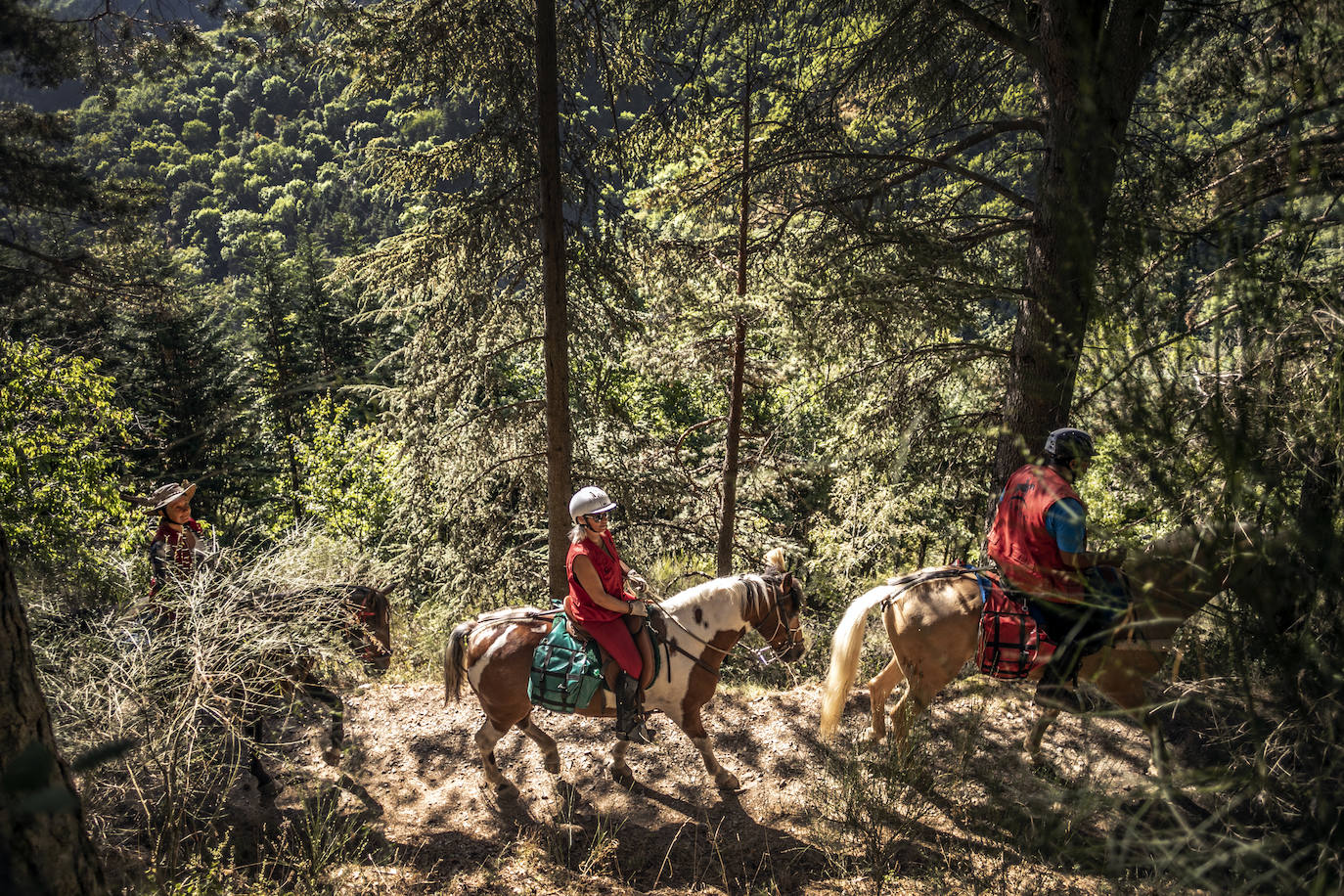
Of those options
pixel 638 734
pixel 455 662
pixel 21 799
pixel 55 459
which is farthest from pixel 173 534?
pixel 55 459

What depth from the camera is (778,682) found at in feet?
A: 27.8

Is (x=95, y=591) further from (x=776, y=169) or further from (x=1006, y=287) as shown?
(x=1006, y=287)

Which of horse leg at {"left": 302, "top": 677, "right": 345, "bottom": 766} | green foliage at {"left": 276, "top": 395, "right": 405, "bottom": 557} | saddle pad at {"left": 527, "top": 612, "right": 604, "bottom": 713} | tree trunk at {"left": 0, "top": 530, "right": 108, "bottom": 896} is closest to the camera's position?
tree trunk at {"left": 0, "top": 530, "right": 108, "bottom": 896}

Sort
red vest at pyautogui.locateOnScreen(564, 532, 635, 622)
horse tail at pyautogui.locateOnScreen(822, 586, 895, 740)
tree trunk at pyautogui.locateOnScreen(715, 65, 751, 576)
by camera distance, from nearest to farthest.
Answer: red vest at pyautogui.locateOnScreen(564, 532, 635, 622)
horse tail at pyautogui.locateOnScreen(822, 586, 895, 740)
tree trunk at pyautogui.locateOnScreen(715, 65, 751, 576)

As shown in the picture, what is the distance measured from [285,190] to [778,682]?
11193 cm

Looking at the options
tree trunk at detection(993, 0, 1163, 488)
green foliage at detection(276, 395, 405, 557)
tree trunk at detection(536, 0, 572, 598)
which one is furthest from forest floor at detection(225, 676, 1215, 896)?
green foliage at detection(276, 395, 405, 557)

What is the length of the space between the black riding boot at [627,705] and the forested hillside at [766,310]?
1604mm

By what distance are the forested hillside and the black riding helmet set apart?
12cm

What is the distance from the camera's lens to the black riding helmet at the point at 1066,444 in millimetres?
4593

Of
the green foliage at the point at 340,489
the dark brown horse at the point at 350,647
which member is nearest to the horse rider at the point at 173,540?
the dark brown horse at the point at 350,647

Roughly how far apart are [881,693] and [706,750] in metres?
1.62

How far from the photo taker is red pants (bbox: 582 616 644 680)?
5434 millimetres

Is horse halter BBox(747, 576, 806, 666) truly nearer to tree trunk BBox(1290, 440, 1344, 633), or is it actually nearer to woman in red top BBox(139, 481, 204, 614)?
tree trunk BBox(1290, 440, 1344, 633)

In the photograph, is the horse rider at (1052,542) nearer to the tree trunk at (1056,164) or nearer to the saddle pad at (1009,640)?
the saddle pad at (1009,640)
